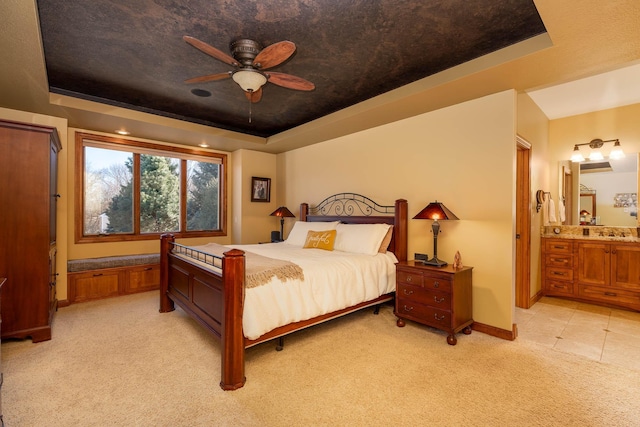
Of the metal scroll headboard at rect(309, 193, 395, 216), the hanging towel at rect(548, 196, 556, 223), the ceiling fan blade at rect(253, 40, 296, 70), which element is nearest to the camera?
the ceiling fan blade at rect(253, 40, 296, 70)

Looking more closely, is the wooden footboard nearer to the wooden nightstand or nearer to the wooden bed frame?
the wooden bed frame

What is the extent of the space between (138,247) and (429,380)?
4.90 meters

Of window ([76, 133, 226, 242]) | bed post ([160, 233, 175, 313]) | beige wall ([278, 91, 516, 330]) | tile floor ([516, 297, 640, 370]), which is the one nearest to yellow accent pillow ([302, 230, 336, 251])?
beige wall ([278, 91, 516, 330])

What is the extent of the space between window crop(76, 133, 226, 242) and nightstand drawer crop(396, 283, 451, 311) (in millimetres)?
4047

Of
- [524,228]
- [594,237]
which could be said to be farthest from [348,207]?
[594,237]

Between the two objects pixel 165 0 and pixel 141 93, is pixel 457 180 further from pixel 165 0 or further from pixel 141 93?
pixel 141 93

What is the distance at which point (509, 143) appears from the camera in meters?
3.05

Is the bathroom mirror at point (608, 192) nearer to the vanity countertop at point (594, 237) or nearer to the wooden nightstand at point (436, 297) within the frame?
the vanity countertop at point (594, 237)

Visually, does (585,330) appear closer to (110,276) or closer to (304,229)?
(304,229)

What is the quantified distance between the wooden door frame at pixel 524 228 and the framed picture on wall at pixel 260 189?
440 cm

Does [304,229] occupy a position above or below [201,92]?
below

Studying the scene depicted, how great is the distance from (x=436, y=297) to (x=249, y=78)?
278cm

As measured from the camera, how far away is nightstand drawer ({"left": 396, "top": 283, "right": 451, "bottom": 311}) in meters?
2.99

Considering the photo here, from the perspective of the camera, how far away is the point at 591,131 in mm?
4438
